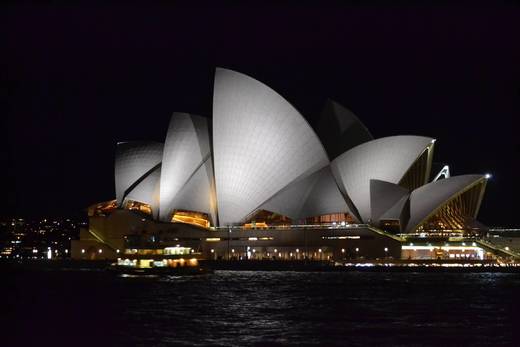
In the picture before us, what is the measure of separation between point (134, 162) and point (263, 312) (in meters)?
47.8

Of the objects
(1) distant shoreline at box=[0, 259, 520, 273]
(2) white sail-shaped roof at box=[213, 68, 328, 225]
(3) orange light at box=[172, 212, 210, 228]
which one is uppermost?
(2) white sail-shaped roof at box=[213, 68, 328, 225]

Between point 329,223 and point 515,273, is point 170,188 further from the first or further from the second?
point 515,273

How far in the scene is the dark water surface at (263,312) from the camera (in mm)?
29047

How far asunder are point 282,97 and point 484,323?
39.2 meters

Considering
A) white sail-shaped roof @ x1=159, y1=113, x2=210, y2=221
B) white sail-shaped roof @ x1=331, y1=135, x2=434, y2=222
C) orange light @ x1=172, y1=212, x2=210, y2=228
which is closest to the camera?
white sail-shaped roof @ x1=331, y1=135, x2=434, y2=222

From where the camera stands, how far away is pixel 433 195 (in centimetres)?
7169

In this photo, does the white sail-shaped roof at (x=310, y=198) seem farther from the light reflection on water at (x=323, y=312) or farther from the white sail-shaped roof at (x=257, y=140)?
the light reflection on water at (x=323, y=312)

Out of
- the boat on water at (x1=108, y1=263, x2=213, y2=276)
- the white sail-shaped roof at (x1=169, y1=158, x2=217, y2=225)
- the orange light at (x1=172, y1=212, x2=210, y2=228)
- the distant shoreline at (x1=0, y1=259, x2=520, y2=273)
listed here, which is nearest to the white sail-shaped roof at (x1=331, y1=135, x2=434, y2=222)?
the distant shoreline at (x1=0, y1=259, x2=520, y2=273)

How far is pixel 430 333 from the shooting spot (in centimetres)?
2969

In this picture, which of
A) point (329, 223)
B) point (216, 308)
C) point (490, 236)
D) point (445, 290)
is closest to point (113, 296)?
point (216, 308)

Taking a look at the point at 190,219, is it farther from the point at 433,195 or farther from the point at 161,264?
the point at 433,195

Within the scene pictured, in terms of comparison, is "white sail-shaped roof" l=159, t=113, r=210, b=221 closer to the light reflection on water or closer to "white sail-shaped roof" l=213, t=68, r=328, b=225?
"white sail-shaped roof" l=213, t=68, r=328, b=225

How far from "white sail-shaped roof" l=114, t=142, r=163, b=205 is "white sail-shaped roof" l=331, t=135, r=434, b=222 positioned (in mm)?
18729

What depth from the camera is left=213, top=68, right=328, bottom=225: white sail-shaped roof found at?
227 ft
